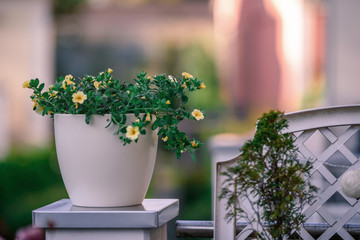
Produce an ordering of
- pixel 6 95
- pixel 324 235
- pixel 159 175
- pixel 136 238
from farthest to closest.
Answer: pixel 6 95 → pixel 159 175 → pixel 324 235 → pixel 136 238

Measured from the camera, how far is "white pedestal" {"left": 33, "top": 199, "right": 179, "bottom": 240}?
4.85ft

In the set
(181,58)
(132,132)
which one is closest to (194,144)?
(132,132)

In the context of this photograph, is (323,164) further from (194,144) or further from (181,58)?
(181,58)

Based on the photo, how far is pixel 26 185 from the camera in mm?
6750

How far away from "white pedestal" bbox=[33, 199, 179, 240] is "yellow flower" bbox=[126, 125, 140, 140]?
202 mm

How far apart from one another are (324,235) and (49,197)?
485 cm

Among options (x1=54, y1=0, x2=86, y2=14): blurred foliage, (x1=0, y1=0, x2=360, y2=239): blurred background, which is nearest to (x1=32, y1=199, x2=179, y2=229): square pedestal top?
(x1=0, y1=0, x2=360, y2=239): blurred background

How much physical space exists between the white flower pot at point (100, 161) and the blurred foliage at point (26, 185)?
4.18 meters

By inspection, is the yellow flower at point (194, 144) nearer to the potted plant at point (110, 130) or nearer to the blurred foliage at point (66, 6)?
the potted plant at point (110, 130)

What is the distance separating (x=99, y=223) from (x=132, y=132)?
26cm

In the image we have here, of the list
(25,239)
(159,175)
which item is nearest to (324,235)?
(25,239)

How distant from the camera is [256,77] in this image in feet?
39.3

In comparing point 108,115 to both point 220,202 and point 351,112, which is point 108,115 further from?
point 351,112

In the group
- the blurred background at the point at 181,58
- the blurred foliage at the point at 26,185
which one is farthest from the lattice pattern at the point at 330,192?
the blurred background at the point at 181,58
